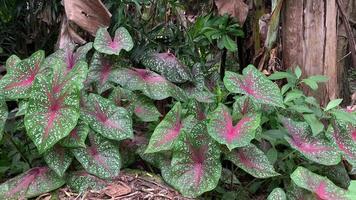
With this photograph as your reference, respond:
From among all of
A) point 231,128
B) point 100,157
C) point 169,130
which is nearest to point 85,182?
point 100,157

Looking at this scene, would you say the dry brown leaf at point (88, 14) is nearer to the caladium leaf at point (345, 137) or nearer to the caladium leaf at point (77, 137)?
the caladium leaf at point (77, 137)

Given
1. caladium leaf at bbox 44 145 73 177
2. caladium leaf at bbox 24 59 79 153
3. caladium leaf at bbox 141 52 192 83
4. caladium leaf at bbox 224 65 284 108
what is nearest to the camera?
caladium leaf at bbox 24 59 79 153

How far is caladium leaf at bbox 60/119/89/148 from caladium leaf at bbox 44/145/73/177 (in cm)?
6

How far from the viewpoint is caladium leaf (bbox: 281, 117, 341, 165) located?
6.55 feet

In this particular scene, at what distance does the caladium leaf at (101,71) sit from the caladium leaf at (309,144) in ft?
2.57

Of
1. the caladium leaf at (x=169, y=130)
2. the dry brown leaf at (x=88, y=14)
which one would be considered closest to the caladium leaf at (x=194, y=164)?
the caladium leaf at (x=169, y=130)

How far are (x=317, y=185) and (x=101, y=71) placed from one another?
1.07 metres

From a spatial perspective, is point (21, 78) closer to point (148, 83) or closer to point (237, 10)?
point (148, 83)

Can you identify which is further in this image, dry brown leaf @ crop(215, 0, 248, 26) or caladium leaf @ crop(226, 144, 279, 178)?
dry brown leaf @ crop(215, 0, 248, 26)

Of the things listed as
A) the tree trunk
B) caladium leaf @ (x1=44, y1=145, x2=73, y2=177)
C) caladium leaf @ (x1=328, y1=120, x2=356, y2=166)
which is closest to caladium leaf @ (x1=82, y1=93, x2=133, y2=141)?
caladium leaf @ (x1=44, y1=145, x2=73, y2=177)

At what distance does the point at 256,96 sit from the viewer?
2.06 m

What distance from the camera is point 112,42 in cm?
227

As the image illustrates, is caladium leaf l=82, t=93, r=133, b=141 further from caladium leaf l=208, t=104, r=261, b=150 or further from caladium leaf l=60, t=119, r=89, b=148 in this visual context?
caladium leaf l=208, t=104, r=261, b=150

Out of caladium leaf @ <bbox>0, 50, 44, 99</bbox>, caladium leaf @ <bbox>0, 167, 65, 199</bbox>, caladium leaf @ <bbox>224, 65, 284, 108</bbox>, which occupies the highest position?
caladium leaf @ <bbox>0, 50, 44, 99</bbox>
